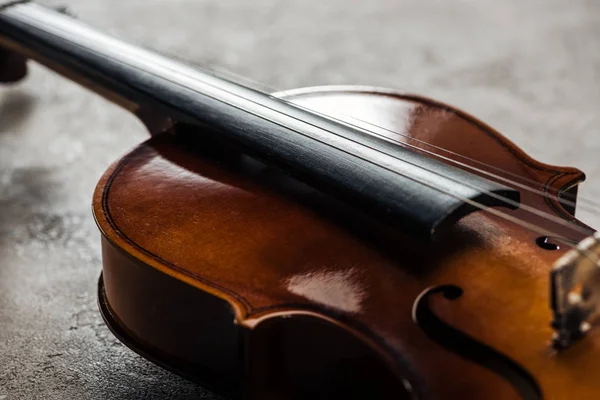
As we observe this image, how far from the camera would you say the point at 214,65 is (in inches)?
81.6

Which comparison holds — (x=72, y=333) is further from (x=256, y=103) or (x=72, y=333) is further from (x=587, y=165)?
(x=587, y=165)

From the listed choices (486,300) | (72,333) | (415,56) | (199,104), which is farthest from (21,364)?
(415,56)

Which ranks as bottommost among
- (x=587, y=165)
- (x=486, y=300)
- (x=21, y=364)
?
(x=21, y=364)

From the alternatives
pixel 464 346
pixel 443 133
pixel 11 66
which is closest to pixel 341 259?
pixel 464 346

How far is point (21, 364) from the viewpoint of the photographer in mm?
1152

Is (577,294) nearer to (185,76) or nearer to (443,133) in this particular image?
(443,133)

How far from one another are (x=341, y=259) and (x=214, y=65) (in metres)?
1.30

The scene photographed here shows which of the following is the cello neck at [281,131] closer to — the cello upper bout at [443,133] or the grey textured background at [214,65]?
the cello upper bout at [443,133]

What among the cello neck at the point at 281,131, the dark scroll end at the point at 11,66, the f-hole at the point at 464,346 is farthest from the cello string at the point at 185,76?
the dark scroll end at the point at 11,66

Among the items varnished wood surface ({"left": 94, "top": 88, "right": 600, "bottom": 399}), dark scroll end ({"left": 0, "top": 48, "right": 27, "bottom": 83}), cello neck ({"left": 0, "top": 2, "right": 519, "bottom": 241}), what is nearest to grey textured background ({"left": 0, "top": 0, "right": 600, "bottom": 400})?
dark scroll end ({"left": 0, "top": 48, "right": 27, "bottom": 83})

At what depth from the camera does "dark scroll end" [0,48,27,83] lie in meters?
1.77

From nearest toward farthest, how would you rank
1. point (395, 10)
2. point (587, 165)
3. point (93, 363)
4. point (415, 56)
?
1. point (93, 363)
2. point (587, 165)
3. point (415, 56)
4. point (395, 10)

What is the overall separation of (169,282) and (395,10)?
1.71 m

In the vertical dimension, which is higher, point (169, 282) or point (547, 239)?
point (547, 239)
